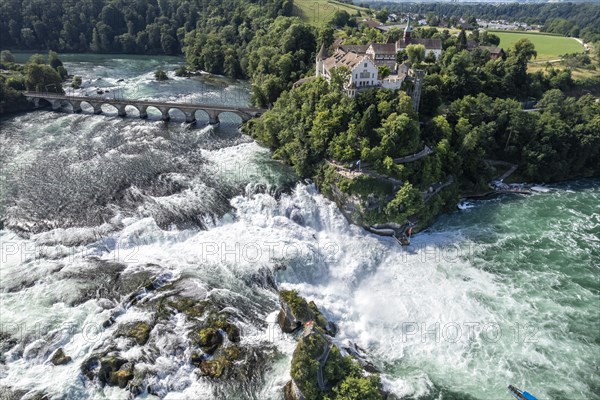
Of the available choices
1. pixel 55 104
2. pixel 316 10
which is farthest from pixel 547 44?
pixel 55 104

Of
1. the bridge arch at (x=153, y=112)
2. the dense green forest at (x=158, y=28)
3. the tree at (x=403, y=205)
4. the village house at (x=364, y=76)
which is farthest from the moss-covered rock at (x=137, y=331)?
the dense green forest at (x=158, y=28)

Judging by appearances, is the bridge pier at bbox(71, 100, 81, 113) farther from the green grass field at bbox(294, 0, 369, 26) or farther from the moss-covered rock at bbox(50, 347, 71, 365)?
the green grass field at bbox(294, 0, 369, 26)

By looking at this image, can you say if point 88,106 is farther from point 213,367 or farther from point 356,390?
point 356,390

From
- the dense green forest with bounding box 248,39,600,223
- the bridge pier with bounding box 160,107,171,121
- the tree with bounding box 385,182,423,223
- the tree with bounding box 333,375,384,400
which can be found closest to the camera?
the tree with bounding box 333,375,384,400

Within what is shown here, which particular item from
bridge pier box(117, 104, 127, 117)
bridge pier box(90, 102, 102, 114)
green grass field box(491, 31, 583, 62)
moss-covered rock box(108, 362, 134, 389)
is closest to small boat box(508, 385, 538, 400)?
moss-covered rock box(108, 362, 134, 389)

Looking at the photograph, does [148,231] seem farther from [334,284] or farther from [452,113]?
[452,113]

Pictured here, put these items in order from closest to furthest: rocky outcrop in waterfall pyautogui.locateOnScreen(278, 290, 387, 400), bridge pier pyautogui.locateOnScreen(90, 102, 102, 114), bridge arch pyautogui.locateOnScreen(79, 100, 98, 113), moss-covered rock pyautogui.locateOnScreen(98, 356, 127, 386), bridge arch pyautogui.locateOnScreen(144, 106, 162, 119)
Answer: rocky outcrop in waterfall pyautogui.locateOnScreen(278, 290, 387, 400) → moss-covered rock pyautogui.locateOnScreen(98, 356, 127, 386) → bridge arch pyautogui.locateOnScreen(144, 106, 162, 119) → bridge pier pyautogui.locateOnScreen(90, 102, 102, 114) → bridge arch pyautogui.locateOnScreen(79, 100, 98, 113)

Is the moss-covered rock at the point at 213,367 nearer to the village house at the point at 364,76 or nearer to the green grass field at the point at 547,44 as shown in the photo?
the village house at the point at 364,76
